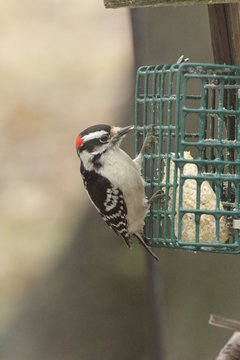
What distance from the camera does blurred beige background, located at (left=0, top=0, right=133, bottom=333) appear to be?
7074mm

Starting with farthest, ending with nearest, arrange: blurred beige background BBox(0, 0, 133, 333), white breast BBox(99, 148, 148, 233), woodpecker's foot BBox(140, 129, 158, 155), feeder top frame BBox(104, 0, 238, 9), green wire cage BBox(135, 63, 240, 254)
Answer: blurred beige background BBox(0, 0, 133, 333), white breast BBox(99, 148, 148, 233), woodpecker's foot BBox(140, 129, 158, 155), green wire cage BBox(135, 63, 240, 254), feeder top frame BBox(104, 0, 238, 9)

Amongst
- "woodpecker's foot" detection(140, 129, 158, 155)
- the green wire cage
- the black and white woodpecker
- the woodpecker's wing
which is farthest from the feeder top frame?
the woodpecker's wing

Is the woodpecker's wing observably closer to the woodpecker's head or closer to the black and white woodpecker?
the black and white woodpecker

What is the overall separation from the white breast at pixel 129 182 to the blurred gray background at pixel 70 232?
1.67m

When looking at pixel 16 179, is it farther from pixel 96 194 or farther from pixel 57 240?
pixel 96 194

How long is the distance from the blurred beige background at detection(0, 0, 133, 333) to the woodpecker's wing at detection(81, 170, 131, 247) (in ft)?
5.74

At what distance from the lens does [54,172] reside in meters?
7.16

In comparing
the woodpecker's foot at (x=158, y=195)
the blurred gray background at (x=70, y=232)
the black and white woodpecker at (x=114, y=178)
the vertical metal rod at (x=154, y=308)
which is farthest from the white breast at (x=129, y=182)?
the vertical metal rod at (x=154, y=308)

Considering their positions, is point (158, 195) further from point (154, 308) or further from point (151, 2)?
point (154, 308)

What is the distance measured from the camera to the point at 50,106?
23.5 feet

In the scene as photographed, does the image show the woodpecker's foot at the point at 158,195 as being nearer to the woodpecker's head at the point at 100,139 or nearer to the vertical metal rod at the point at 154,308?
the woodpecker's head at the point at 100,139

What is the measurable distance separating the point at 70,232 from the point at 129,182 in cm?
212

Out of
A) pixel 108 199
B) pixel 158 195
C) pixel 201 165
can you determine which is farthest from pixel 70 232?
pixel 201 165

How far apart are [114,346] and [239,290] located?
1196 mm
